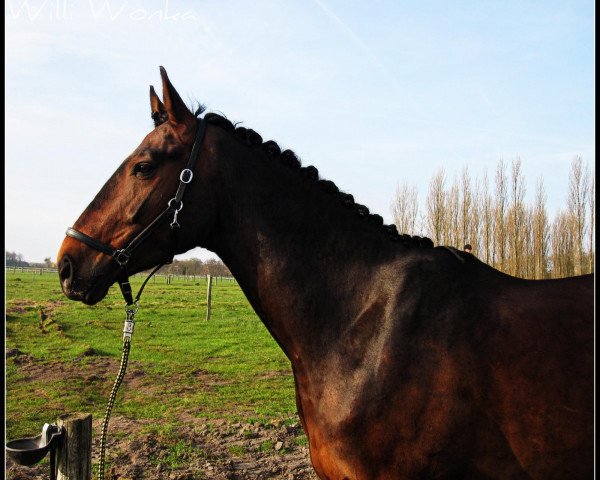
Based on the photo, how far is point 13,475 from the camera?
5.31m

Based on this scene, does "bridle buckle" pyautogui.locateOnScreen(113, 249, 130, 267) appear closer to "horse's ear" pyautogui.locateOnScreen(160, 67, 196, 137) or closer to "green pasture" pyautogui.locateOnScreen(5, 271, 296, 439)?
"horse's ear" pyautogui.locateOnScreen(160, 67, 196, 137)

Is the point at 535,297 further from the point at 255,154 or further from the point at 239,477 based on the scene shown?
the point at 239,477

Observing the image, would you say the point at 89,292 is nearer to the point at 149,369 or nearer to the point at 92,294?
the point at 92,294

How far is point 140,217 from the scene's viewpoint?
9.14ft

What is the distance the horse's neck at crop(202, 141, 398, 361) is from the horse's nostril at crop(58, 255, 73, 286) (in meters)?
0.78

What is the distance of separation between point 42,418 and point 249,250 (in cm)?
687

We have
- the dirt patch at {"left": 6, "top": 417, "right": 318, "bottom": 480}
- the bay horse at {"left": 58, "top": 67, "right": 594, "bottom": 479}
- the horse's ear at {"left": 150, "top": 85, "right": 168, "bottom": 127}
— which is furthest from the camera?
the dirt patch at {"left": 6, "top": 417, "right": 318, "bottom": 480}

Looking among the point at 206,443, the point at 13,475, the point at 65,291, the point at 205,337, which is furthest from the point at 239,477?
the point at 205,337

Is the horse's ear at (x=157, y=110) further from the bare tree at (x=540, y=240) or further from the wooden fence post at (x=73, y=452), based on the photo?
the bare tree at (x=540, y=240)

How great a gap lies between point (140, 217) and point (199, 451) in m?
4.64

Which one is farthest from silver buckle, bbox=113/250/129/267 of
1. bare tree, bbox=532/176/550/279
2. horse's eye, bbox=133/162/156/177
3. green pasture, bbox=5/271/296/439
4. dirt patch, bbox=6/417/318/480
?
bare tree, bbox=532/176/550/279

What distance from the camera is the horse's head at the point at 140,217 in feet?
9.09

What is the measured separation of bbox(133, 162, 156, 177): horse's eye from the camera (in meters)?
2.82

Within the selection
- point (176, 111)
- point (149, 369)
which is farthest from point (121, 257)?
point (149, 369)
